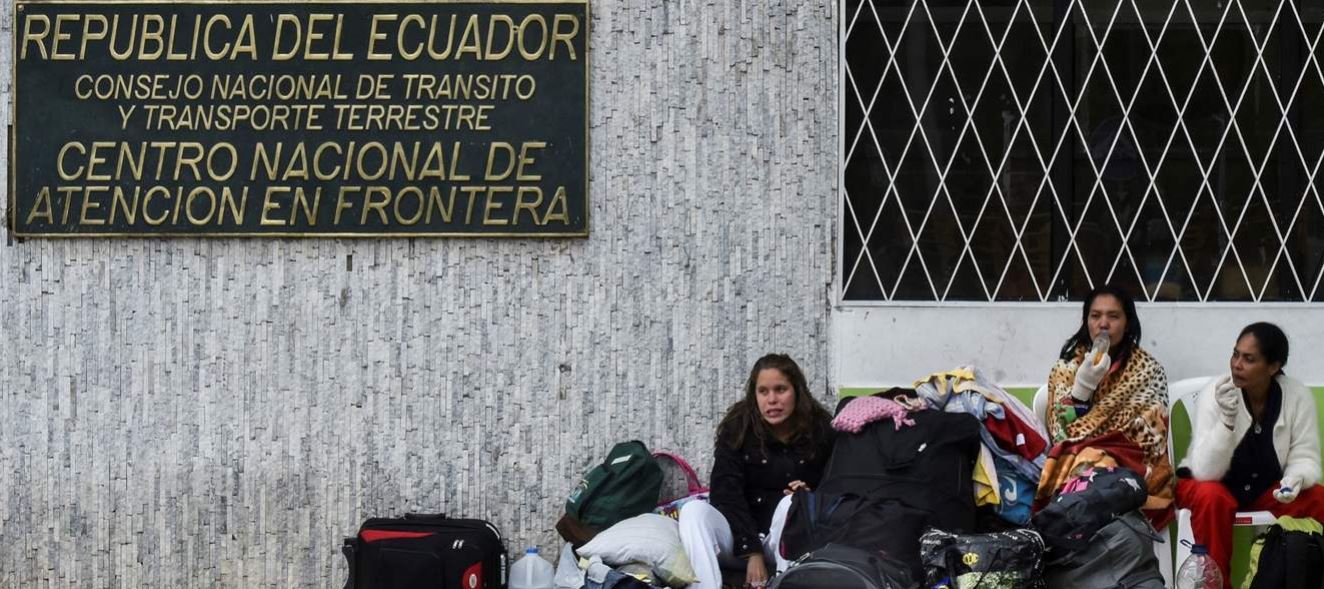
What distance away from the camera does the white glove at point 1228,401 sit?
6.73 metres

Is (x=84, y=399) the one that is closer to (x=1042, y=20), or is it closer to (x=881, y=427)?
(x=881, y=427)

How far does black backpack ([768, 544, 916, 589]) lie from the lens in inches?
237

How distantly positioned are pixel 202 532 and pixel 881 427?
2954mm

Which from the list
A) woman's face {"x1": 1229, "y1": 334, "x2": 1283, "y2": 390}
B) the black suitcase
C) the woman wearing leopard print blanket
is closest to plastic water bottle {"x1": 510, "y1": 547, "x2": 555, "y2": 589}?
the black suitcase

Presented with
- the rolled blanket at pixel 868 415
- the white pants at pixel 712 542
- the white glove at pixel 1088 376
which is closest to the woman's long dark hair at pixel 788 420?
the rolled blanket at pixel 868 415

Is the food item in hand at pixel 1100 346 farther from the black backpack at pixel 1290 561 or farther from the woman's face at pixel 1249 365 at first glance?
the black backpack at pixel 1290 561

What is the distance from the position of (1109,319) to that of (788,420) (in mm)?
1341

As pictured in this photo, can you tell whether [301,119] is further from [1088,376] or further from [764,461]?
[1088,376]

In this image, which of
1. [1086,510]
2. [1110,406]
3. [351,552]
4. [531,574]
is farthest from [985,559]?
[351,552]

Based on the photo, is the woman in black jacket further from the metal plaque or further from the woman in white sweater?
the woman in white sweater

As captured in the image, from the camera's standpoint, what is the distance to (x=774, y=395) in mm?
6895

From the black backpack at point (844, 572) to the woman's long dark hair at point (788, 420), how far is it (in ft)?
2.42

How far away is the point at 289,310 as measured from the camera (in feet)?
24.5

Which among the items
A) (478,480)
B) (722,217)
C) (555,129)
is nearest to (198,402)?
(478,480)
